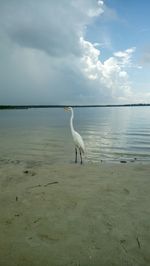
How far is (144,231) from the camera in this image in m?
4.60

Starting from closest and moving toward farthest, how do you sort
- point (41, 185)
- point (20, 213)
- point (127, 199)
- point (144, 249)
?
point (144, 249) < point (20, 213) < point (127, 199) < point (41, 185)

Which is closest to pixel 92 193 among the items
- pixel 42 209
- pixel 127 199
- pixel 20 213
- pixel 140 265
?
A: pixel 127 199

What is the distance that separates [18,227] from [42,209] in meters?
0.88

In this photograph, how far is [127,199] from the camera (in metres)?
6.16

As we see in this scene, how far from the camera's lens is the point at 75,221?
4992 mm

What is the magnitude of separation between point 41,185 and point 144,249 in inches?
155

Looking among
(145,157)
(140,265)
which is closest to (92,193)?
(140,265)

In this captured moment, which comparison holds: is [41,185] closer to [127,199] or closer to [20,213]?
[20,213]

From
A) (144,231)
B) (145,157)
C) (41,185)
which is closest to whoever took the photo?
(144,231)

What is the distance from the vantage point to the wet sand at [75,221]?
3928mm

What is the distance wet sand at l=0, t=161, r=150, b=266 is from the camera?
3928mm

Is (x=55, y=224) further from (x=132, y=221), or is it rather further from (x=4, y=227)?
(x=132, y=221)

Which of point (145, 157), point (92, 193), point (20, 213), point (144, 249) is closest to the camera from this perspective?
point (144, 249)

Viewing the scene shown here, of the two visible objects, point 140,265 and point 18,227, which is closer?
point 140,265
